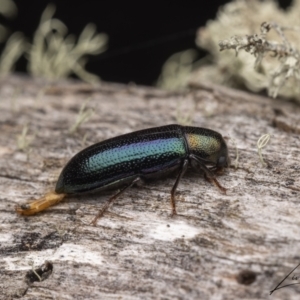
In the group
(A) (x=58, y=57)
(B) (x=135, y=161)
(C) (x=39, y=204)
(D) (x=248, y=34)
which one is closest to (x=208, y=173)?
(B) (x=135, y=161)

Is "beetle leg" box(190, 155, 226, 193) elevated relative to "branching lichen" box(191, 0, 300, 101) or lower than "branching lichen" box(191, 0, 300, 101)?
lower

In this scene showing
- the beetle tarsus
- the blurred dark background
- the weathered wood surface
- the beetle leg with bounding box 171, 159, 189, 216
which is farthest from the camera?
the blurred dark background

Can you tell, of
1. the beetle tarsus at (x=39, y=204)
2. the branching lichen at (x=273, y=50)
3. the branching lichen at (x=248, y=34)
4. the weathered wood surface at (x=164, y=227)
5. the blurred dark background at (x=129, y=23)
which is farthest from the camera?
the blurred dark background at (x=129, y=23)

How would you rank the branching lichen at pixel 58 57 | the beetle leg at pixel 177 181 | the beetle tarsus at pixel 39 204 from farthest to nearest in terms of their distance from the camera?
1. the branching lichen at pixel 58 57
2. the beetle tarsus at pixel 39 204
3. the beetle leg at pixel 177 181

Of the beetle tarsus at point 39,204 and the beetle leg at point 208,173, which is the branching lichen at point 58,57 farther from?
the beetle leg at point 208,173

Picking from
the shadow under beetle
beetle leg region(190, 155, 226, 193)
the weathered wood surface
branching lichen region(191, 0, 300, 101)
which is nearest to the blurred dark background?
branching lichen region(191, 0, 300, 101)

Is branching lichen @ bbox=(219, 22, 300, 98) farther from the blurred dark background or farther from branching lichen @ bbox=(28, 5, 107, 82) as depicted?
the blurred dark background

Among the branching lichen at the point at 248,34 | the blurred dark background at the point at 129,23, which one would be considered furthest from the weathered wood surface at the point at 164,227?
the blurred dark background at the point at 129,23
